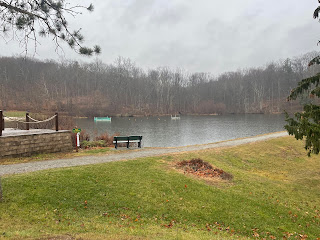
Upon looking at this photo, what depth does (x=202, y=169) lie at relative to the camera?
9453 mm

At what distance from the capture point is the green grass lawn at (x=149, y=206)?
4.57 meters

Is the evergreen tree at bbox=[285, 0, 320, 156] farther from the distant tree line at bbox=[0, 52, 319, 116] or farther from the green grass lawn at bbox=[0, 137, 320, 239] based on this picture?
the distant tree line at bbox=[0, 52, 319, 116]

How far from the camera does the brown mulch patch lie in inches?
347

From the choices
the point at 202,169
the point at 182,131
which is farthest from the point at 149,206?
the point at 182,131

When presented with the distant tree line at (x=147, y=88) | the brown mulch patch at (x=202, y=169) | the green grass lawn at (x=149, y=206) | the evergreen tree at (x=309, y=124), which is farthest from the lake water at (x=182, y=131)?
the distant tree line at (x=147, y=88)

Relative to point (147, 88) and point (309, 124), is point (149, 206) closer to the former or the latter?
point (309, 124)

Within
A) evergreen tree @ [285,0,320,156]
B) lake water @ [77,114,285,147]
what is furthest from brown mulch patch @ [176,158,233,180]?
lake water @ [77,114,285,147]

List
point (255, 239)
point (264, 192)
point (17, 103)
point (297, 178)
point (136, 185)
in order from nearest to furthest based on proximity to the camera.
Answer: point (255, 239) → point (136, 185) → point (264, 192) → point (297, 178) → point (17, 103)

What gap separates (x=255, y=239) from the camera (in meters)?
5.02

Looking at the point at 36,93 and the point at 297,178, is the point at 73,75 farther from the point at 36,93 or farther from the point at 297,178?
the point at 297,178

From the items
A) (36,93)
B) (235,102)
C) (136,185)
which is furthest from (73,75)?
(136,185)

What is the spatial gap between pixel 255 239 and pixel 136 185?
3.58 m

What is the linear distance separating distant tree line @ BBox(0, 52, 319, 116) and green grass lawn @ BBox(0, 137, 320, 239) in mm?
67672

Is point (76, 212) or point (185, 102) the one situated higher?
point (185, 102)
